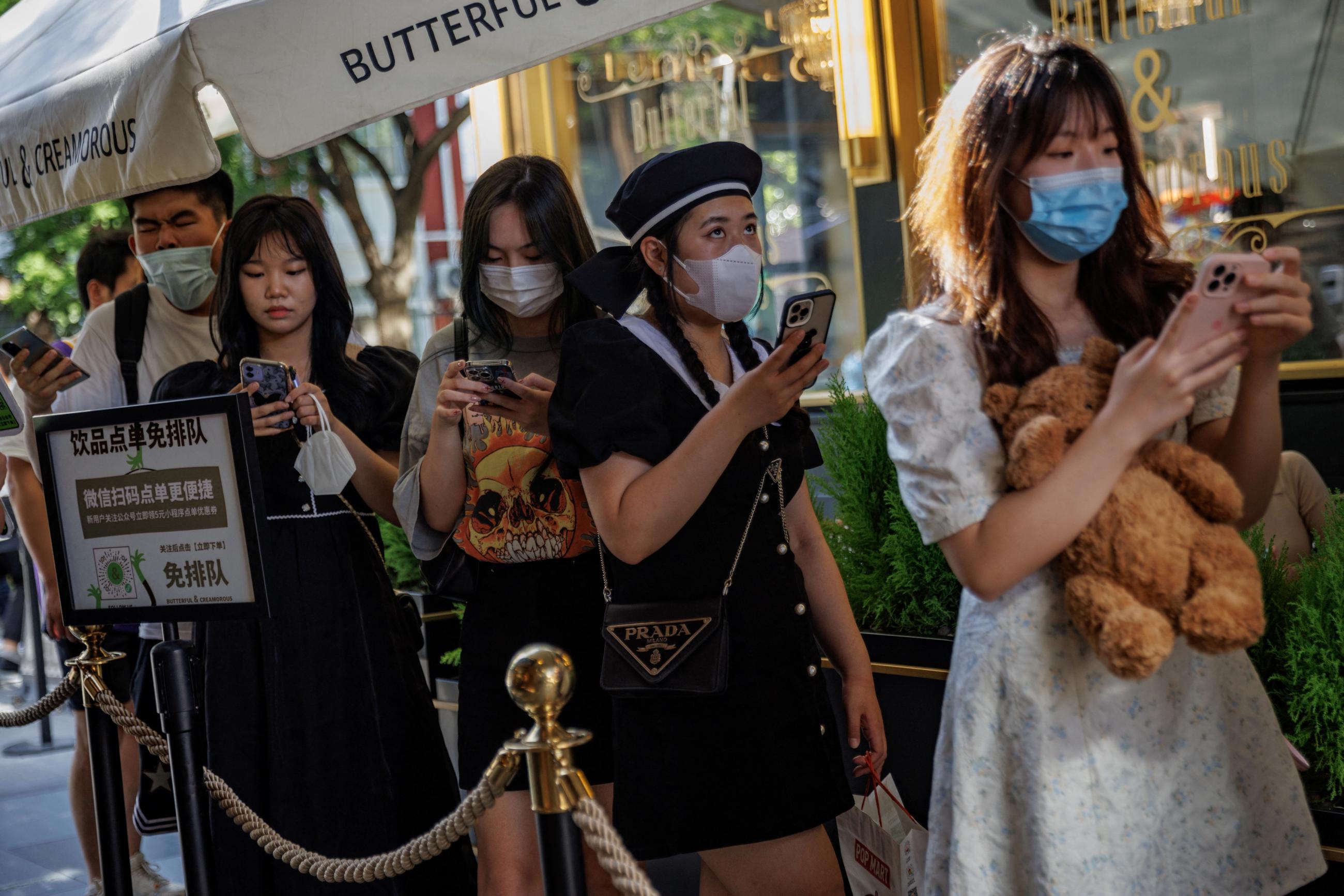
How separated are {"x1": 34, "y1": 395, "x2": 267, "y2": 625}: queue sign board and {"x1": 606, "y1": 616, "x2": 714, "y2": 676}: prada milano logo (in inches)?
33.0

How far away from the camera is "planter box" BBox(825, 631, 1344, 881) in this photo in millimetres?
3322

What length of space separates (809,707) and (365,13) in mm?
1665

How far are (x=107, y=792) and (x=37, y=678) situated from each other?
474cm

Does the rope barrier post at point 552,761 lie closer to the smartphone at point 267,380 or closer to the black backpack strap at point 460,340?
the black backpack strap at point 460,340

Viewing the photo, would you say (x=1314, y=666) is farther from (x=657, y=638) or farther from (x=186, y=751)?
(x=186, y=751)

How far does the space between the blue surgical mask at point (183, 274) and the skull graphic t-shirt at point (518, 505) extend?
1487 millimetres

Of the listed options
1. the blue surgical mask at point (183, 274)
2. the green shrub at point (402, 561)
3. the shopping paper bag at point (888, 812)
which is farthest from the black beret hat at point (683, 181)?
the green shrub at point (402, 561)

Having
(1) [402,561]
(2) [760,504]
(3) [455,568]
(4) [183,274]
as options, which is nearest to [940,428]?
(2) [760,504]

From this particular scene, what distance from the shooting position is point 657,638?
7.55 feet

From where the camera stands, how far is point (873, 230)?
6.21 m

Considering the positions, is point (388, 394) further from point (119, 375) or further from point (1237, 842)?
point (1237, 842)

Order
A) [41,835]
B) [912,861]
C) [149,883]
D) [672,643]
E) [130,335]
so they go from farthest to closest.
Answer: [41,835] → [149,883] → [130,335] → [912,861] → [672,643]

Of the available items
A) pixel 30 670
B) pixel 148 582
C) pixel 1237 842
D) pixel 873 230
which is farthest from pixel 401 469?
pixel 30 670

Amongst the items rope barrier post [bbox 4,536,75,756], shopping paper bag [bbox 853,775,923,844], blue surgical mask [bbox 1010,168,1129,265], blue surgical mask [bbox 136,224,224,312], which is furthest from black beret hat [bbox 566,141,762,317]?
rope barrier post [bbox 4,536,75,756]
